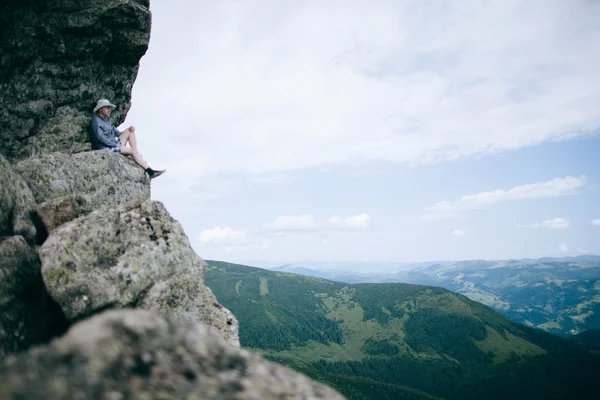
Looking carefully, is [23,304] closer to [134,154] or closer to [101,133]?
[134,154]

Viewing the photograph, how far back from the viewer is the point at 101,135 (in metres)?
22.5

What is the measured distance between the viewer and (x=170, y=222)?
1605 cm

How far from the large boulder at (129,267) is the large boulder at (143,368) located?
6945 mm

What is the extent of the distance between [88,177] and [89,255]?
25.8 feet

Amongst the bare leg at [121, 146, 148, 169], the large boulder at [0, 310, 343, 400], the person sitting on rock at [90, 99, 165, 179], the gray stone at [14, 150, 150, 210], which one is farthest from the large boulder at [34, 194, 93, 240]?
the large boulder at [0, 310, 343, 400]

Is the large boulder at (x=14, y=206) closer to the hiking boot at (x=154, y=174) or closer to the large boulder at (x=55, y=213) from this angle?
the large boulder at (x=55, y=213)

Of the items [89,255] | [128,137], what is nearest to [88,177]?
[128,137]

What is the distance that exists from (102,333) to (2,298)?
8061mm

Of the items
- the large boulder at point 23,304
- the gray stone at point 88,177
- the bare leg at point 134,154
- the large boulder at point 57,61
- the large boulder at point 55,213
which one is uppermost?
the large boulder at point 57,61

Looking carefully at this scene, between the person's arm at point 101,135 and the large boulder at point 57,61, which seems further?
the person's arm at point 101,135

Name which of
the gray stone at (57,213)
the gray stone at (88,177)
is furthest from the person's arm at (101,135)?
the gray stone at (57,213)

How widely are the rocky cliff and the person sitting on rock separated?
78 centimetres

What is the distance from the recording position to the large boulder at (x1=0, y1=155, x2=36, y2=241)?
44.2 feet

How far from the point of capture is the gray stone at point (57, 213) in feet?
47.6
